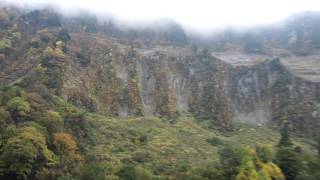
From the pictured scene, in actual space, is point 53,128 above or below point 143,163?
above

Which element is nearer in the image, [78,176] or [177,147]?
[78,176]

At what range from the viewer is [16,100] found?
12900 centimetres

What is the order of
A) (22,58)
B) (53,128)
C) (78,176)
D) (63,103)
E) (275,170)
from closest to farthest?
1. (78,176)
2. (275,170)
3. (53,128)
4. (63,103)
5. (22,58)

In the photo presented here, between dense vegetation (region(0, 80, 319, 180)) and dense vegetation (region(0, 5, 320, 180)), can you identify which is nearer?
dense vegetation (region(0, 80, 319, 180))

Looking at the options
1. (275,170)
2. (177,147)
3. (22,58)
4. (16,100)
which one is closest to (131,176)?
(275,170)

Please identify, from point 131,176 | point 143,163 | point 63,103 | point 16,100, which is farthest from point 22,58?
point 131,176

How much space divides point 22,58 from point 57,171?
10316cm

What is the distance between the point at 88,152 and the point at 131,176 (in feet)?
110

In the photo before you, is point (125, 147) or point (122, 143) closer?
point (125, 147)

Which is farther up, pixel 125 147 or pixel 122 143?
pixel 122 143

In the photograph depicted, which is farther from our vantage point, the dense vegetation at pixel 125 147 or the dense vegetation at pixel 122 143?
the dense vegetation at pixel 122 143

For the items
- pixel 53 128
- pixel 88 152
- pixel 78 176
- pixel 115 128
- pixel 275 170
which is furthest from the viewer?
pixel 115 128

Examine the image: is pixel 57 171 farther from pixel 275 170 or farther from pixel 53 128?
pixel 275 170

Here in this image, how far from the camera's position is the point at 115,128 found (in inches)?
6471
